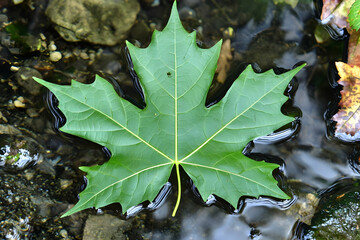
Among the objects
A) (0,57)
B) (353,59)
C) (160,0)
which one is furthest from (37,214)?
(353,59)

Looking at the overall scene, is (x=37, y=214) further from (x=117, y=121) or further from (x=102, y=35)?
(x=102, y=35)

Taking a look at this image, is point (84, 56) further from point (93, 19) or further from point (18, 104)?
point (18, 104)

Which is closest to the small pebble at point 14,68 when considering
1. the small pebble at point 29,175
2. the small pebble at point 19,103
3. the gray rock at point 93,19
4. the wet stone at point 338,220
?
the small pebble at point 19,103

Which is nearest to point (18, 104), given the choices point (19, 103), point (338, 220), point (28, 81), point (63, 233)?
point (19, 103)

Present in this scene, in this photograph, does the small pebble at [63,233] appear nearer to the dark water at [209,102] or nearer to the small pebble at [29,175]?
the dark water at [209,102]

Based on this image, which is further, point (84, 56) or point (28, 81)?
point (84, 56)

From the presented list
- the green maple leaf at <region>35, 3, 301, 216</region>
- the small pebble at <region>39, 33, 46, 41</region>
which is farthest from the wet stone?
the small pebble at <region>39, 33, 46, 41</region>

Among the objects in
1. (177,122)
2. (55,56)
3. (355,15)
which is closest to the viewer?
(177,122)

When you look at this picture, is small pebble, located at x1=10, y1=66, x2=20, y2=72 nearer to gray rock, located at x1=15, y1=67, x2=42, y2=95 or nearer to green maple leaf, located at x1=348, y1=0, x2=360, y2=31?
gray rock, located at x1=15, y1=67, x2=42, y2=95
